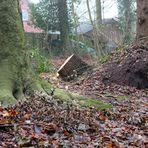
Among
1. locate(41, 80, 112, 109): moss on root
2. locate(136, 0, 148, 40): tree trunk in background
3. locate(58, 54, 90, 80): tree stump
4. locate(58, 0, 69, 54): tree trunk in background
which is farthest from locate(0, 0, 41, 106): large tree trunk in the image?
locate(58, 0, 69, 54): tree trunk in background

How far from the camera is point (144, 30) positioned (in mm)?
13211

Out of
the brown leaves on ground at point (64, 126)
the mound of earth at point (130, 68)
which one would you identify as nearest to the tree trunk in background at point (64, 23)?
the mound of earth at point (130, 68)

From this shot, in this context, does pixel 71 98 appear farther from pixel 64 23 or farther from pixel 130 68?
pixel 64 23

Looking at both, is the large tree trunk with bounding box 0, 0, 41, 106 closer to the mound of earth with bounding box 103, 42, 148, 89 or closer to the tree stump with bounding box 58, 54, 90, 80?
the mound of earth with bounding box 103, 42, 148, 89

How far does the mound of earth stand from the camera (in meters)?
10.9

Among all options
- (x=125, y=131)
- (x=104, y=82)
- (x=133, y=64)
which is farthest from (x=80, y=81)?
(x=125, y=131)

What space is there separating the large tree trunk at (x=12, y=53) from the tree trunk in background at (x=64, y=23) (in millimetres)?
21601

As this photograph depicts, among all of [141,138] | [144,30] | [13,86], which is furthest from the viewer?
[144,30]

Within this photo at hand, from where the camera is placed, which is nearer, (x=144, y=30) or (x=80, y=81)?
(x=80, y=81)

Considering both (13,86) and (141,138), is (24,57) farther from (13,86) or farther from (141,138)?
(141,138)

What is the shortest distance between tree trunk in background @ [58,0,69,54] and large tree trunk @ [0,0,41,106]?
21.6m

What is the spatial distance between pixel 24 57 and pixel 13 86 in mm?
587

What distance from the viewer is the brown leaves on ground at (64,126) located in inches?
173

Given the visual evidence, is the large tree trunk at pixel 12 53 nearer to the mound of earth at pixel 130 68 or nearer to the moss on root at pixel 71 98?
the moss on root at pixel 71 98
